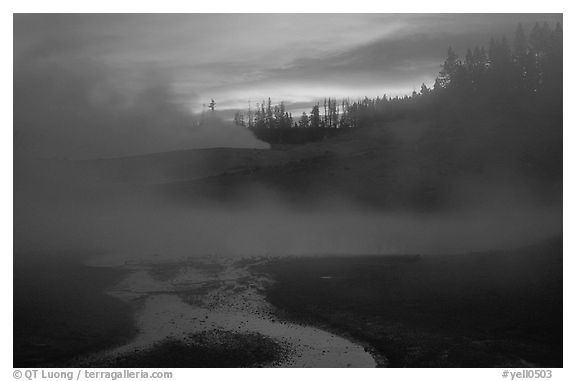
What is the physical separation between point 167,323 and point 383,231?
1724 inches

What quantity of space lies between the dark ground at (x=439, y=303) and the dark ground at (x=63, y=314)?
12197mm

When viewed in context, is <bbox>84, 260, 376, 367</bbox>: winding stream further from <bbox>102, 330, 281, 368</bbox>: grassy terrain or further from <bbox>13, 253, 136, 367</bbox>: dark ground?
<bbox>13, 253, 136, 367</bbox>: dark ground

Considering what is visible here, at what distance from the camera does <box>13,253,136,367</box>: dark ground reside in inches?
1140

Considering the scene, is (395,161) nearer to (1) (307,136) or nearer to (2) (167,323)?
(1) (307,136)

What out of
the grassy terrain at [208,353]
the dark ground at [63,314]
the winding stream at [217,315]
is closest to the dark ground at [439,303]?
the winding stream at [217,315]

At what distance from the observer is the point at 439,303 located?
3744 centimetres

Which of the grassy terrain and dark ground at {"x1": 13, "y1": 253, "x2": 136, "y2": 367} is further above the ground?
dark ground at {"x1": 13, "y1": 253, "x2": 136, "y2": 367}

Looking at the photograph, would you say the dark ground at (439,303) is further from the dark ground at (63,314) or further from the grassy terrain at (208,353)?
the dark ground at (63,314)

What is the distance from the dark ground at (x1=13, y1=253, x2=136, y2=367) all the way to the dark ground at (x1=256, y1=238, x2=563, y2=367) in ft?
40.0

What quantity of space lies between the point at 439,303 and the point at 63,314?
26.8 m

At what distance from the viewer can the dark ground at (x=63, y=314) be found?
28953mm

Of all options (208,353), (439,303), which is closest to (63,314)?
(208,353)

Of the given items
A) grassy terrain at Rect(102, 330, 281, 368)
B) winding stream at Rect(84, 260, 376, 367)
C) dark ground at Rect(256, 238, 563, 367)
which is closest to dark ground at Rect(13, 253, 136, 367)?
winding stream at Rect(84, 260, 376, 367)

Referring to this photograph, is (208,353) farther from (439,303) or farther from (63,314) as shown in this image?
(439,303)
